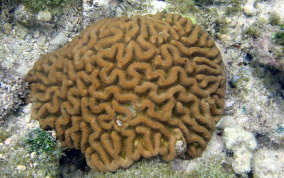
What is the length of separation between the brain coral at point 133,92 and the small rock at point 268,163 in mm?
1195

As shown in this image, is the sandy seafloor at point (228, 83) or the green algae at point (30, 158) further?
the sandy seafloor at point (228, 83)

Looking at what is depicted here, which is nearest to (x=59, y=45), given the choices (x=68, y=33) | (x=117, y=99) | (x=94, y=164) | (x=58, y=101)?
(x=68, y=33)

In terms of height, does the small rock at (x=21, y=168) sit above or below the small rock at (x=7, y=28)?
below

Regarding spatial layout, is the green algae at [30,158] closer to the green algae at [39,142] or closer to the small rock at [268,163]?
the green algae at [39,142]

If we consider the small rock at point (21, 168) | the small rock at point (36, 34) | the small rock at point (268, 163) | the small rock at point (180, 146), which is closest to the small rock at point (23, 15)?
the small rock at point (36, 34)

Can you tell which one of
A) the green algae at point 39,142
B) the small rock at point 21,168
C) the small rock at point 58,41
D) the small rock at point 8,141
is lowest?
the small rock at point 21,168

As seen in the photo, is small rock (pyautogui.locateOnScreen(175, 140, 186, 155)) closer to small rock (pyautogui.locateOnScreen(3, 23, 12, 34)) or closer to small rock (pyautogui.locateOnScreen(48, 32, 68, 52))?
small rock (pyautogui.locateOnScreen(48, 32, 68, 52))

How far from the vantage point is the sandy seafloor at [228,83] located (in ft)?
14.9

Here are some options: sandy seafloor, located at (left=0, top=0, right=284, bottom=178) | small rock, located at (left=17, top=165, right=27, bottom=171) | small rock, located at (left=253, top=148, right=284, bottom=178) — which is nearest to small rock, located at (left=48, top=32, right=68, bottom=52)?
sandy seafloor, located at (left=0, top=0, right=284, bottom=178)

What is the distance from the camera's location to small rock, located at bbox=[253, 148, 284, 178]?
460 centimetres

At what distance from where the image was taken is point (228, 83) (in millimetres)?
5504

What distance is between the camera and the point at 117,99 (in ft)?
14.3

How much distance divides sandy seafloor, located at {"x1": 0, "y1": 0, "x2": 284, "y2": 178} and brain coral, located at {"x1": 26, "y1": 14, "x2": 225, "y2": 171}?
37 centimetres

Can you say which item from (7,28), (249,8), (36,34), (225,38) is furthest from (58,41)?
(249,8)
